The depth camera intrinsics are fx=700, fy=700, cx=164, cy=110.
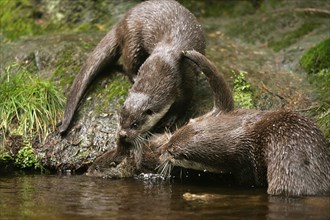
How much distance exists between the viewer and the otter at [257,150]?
4.36 metres

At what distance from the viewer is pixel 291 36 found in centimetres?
731

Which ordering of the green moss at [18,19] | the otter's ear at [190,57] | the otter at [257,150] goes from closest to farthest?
the otter at [257,150], the otter's ear at [190,57], the green moss at [18,19]

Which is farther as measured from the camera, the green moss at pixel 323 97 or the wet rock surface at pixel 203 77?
the wet rock surface at pixel 203 77

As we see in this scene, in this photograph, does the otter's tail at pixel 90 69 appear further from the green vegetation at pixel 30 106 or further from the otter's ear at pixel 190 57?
Answer: the otter's ear at pixel 190 57

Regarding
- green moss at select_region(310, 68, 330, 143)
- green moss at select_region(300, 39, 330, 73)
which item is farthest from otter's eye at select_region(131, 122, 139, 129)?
green moss at select_region(300, 39, 330, 73)

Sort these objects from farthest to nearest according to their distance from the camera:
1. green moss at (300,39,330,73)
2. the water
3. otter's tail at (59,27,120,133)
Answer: green moss at (300,39,330,73) < otter's tail at (59,27,120,133) < the water

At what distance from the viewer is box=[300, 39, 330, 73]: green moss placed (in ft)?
20.8

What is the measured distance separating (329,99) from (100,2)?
3.37m

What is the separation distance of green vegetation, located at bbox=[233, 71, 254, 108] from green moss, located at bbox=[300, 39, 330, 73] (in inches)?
30.6

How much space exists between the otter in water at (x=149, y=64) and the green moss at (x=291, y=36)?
1.49m

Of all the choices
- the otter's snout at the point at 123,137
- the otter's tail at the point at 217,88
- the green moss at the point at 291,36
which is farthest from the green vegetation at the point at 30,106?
the green moss at the point at 291,36

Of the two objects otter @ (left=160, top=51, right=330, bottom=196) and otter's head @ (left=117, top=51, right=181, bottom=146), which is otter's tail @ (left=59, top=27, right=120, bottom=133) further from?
otter @ (left=160, top=51, right=330, bottom=196)

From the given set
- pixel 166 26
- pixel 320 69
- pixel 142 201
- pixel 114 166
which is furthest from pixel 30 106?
pixel 320 69

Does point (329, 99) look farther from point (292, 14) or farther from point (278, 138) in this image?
point (292, 14)
